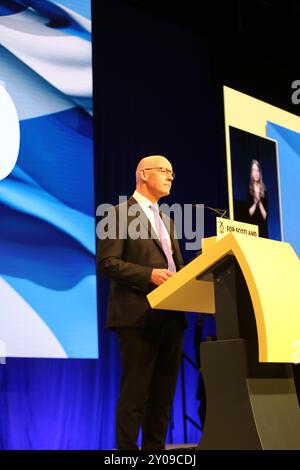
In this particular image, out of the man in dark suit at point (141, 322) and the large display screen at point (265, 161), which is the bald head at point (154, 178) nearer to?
the man in dark suit at point (141, 322)

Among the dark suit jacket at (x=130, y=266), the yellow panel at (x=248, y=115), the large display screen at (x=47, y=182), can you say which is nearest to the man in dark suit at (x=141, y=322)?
the dark suit jacket at (x=130, y=266)

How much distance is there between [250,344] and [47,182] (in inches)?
107

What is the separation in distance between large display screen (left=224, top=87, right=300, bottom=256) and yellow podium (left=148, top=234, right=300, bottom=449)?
3.58 meters

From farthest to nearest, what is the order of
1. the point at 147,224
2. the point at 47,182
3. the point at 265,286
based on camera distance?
the point at 47,182 → the point at 147,224 → the point at 265,286

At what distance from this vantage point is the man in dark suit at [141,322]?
8.29ft

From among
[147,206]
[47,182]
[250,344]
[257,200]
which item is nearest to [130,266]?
[147,206]

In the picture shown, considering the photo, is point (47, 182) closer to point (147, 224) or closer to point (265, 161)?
point (147, 224)

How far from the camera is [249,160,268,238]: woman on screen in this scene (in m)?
5.62

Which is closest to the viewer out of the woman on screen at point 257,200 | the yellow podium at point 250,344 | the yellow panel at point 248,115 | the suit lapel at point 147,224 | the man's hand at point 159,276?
the yellow podium at point 250,344

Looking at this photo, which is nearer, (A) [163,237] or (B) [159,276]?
(B) [159,276]

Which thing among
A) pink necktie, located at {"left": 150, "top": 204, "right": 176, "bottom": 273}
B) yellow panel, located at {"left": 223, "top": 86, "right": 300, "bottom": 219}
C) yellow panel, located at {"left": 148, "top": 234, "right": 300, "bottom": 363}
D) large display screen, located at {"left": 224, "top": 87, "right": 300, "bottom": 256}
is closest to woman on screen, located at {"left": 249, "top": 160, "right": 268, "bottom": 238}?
large display screen, located at {"left": 224, "top": 87, "right": 300, "bottom": 256}

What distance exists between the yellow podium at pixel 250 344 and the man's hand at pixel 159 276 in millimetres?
531

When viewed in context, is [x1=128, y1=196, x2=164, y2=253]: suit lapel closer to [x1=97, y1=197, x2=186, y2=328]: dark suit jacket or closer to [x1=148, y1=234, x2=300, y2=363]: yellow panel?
[x1=97, y1=197, x2=186, y2=328]: dark suit jacket

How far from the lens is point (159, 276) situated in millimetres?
2492
